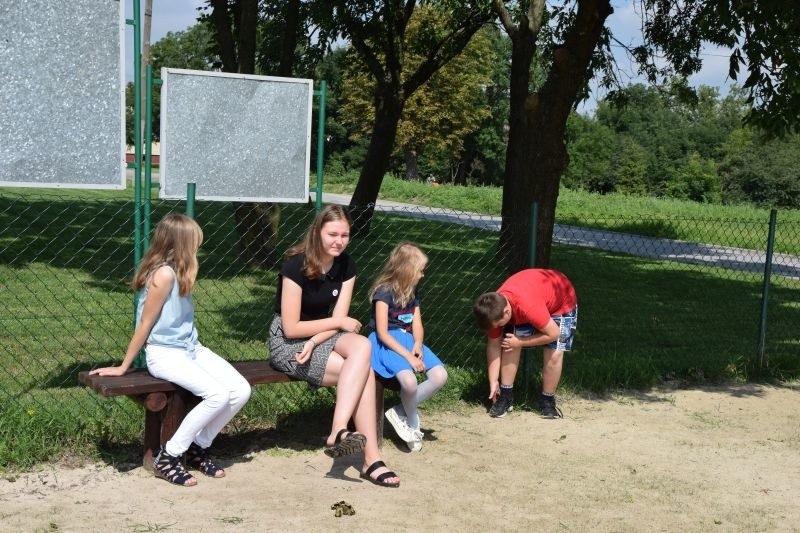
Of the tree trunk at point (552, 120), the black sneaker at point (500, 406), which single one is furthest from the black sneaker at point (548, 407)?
the tree trunk at point (552, 120)

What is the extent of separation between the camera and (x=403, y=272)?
5848 millimetres

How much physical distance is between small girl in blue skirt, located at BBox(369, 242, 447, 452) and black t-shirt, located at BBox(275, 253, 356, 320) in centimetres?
27

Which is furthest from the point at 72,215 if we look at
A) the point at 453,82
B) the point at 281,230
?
the point at 453,82

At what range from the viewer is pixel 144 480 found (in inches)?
203

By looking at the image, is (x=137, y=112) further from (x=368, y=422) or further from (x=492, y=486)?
(x=492, y=486)

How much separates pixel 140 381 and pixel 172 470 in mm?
472

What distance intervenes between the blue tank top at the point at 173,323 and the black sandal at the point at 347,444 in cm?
90

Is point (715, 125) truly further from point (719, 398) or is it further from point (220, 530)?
point (220, 530)

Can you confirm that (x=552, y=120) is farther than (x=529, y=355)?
Yes

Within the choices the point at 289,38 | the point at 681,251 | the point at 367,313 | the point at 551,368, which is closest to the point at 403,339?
the point at 551,368

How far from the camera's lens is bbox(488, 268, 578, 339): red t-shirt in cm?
639

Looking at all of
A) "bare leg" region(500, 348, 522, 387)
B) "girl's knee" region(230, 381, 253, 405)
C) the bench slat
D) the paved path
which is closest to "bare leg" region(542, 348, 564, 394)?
"bare leg" region(500, 348, 522, 387)

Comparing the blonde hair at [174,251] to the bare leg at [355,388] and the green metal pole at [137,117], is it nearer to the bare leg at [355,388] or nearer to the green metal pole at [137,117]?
the green metal pole at [137,117]

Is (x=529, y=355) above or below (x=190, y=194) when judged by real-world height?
below
